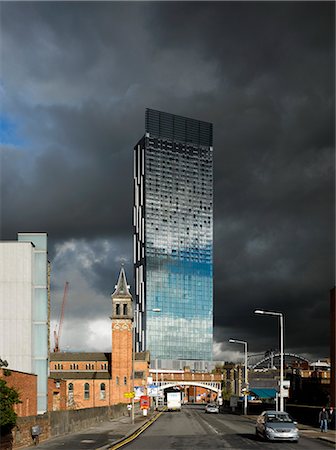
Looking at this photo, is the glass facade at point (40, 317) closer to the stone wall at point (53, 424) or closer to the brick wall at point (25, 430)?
the stone wall at point (53, 424)

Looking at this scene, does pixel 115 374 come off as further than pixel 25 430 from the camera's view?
Yes

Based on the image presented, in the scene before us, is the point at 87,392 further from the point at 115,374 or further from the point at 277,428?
the point at 277,428

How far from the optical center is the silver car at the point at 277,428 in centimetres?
3884

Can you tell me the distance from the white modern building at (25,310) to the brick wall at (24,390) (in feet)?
18.1

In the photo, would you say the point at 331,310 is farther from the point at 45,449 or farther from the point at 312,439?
the point at 45,449

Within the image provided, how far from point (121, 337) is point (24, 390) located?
121 metres

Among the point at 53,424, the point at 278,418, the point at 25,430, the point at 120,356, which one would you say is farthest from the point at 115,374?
the point at 25,430

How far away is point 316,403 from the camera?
268 ft

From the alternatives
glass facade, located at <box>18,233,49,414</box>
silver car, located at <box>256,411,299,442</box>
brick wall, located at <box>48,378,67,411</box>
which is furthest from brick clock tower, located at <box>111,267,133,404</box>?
silver car, located at <box>256,411,299,442</box>

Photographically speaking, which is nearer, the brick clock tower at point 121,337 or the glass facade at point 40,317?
the glass facade at point 40,317

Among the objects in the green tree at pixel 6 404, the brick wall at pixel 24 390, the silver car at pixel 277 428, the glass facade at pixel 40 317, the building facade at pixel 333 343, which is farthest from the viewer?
the building facade at pixel 333 343

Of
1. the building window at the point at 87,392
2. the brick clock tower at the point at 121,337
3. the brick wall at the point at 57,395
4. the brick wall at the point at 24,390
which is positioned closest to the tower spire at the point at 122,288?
the brick clock tower at the point at 121,337

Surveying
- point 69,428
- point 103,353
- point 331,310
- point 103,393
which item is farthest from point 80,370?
point 69,428

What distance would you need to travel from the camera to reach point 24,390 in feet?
134
